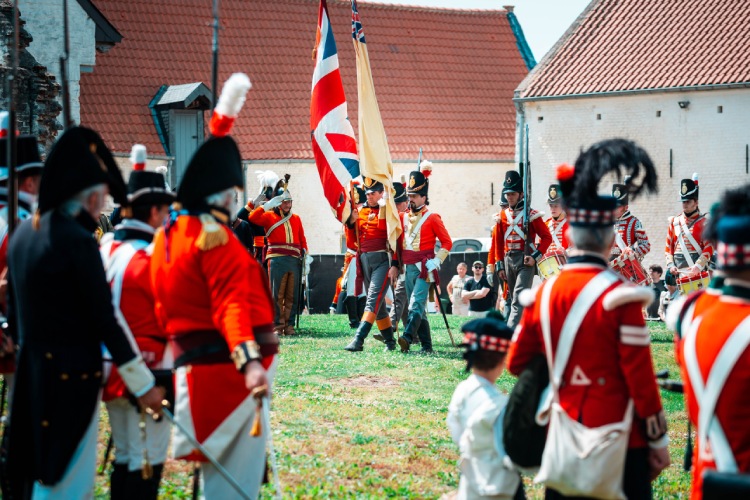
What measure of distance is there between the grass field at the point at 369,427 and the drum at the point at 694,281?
3.82 feet

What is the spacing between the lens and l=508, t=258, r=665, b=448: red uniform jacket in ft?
16.8

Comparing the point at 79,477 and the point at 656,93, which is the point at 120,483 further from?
the point at 656,93

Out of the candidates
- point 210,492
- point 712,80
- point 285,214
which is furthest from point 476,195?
point 210,492

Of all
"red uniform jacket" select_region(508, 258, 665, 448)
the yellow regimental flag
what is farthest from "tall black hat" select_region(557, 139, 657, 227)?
the yellow regimental flag

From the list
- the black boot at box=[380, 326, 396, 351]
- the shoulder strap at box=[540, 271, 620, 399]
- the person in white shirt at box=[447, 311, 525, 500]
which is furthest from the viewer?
the black boot at box=[380, 326, 396, 351]

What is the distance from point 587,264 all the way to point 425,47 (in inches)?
1677

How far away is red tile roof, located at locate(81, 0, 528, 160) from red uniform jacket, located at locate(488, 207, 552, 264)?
23173mm

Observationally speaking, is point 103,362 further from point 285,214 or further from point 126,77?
point 126,77

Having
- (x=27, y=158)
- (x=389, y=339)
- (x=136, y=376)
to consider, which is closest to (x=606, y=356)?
(x=136, y=376)

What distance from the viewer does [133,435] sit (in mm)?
6301

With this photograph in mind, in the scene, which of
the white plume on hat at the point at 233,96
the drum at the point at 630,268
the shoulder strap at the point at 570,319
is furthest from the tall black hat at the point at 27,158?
the drum at the point at 630,268

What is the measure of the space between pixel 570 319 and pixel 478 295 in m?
15.5

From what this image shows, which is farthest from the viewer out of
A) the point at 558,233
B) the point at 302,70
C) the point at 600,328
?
the point at 302,70

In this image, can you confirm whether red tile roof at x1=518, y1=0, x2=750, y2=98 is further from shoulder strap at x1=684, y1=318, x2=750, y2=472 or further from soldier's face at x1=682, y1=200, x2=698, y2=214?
shoulder strap at x1=684, y1=318, x2=750, y2=472
